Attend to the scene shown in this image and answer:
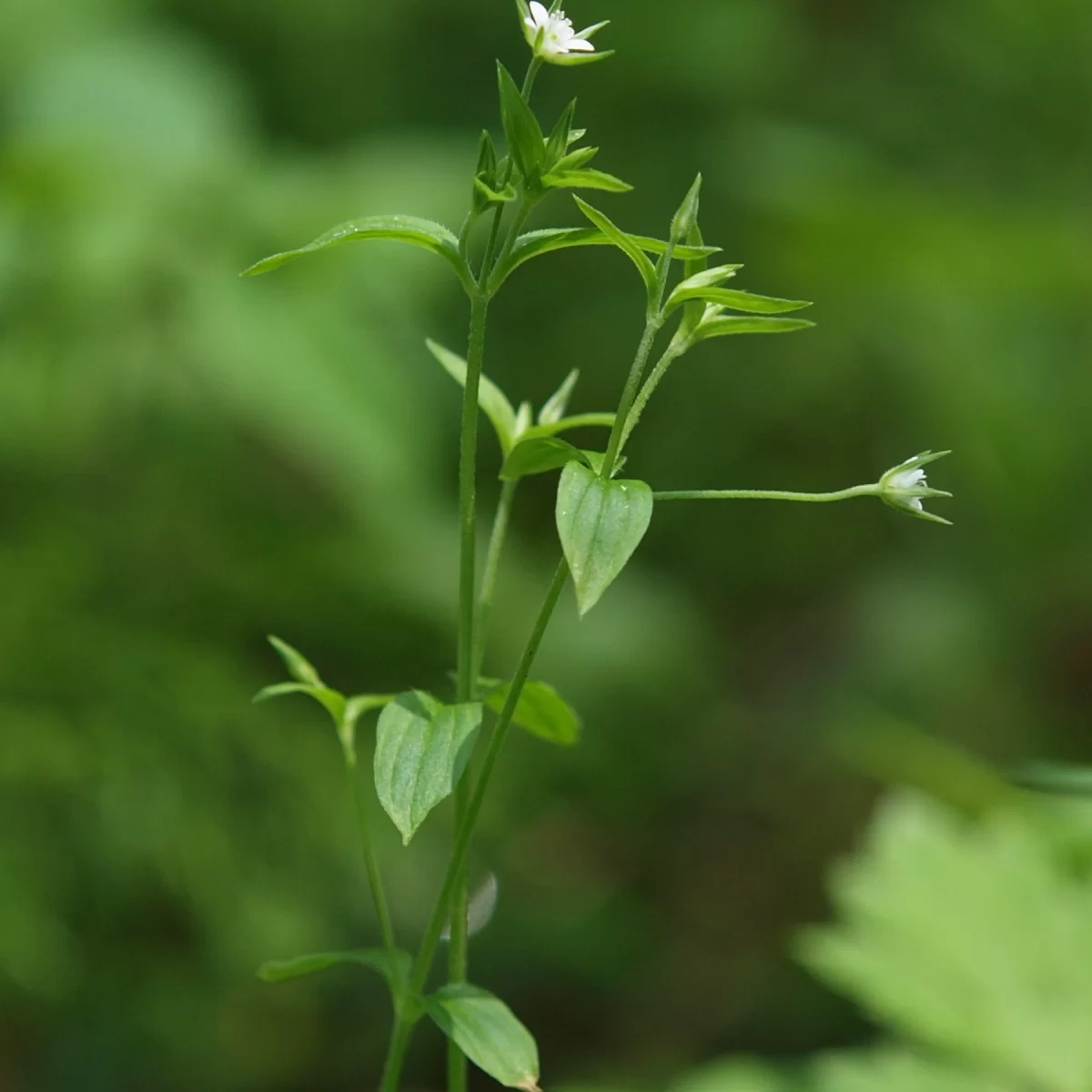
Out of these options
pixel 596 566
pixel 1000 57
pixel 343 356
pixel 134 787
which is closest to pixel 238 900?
pixel 134 787

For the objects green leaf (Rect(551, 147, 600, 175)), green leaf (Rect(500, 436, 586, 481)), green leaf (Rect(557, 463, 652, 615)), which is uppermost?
green leaf (Rect(551, 147, 600, 175))

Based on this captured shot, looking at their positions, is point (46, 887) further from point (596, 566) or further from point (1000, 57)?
point (1000, 57)

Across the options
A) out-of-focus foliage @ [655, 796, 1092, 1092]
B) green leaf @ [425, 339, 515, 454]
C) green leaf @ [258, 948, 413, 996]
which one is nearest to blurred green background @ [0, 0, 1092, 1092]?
out-of-focus foliage @ [655, 796, 1092, 1092]

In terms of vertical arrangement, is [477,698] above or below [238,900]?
above

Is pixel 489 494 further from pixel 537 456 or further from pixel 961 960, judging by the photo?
pixel 537 456

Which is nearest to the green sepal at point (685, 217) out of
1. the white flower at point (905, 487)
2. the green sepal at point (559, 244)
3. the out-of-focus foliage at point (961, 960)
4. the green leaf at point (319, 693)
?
the green sepal at point (559, 244)

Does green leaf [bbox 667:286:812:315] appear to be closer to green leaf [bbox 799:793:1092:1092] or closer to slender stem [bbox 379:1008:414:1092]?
slender stem [bbox 379:1008:414:1092]
